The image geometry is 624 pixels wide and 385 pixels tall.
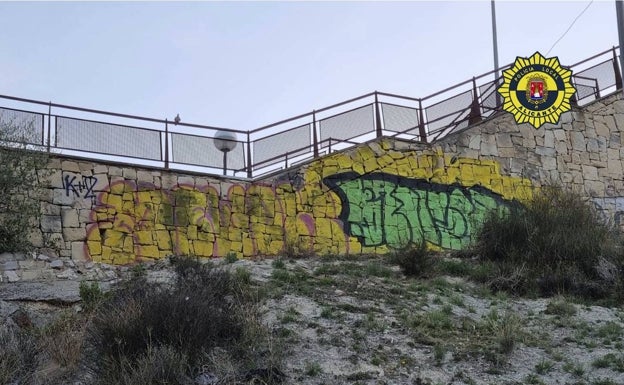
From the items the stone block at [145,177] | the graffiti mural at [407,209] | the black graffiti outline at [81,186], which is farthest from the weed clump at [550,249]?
the black graffiti outline at [81,186]

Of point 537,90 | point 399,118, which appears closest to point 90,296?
point 399,118

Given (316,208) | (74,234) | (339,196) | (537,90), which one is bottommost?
(74,234)

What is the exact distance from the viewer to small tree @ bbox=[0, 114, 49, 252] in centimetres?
1603

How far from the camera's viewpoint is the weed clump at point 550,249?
630 inches

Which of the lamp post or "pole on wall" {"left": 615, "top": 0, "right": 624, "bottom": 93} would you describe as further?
"pole on wall" {"left": 615, "top": 0, "right": 624, "bottom": 93}

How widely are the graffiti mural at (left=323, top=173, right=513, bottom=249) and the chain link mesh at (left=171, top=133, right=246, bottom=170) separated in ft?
7.45

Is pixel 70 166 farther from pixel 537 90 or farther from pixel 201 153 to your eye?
pixel 537 90

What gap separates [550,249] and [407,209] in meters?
4.49

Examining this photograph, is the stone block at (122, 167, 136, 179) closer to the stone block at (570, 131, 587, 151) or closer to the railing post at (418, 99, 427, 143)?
the railing post at (418, 99, 427, 143)

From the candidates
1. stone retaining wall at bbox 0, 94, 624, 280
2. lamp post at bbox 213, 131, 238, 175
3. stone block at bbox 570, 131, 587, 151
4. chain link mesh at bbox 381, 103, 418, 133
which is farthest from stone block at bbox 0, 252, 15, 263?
stone block at bbox 570, 131, 587, 151

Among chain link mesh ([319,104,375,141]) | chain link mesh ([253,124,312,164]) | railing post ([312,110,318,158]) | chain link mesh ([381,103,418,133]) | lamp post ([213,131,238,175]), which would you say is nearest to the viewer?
lamp post ([213,131,238,175])

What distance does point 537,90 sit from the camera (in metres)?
23.8

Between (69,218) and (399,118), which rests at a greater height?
(399,118)

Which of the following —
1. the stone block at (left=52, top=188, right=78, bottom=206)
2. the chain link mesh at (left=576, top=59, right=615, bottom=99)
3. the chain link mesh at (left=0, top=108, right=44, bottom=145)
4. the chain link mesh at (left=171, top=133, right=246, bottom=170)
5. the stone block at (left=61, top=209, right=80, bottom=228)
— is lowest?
the stone block at (left=61, top=209, right=80, bottom=228)
